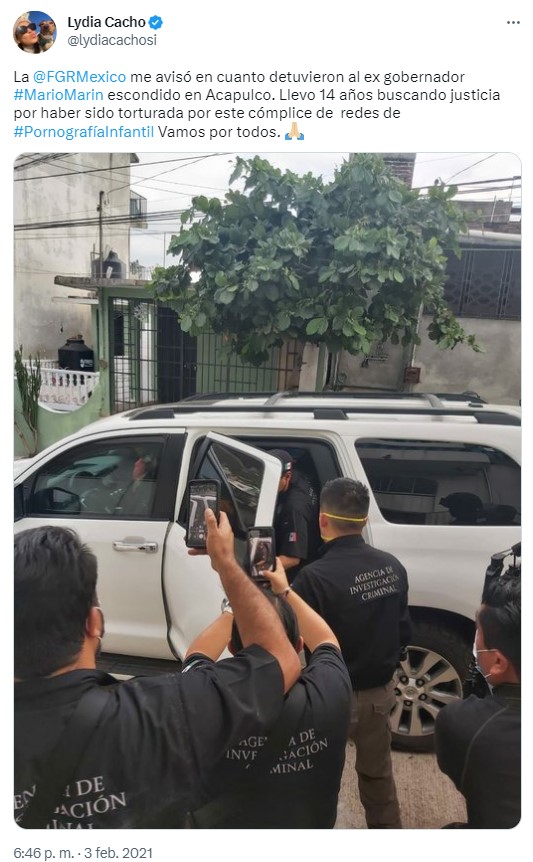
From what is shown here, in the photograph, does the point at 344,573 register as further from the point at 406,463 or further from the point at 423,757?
the point at 423,757

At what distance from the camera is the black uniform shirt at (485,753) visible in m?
1.36

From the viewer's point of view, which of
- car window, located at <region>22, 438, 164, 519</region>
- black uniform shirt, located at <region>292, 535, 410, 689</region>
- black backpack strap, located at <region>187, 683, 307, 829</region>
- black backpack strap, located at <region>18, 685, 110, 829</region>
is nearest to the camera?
black backpack strap, located at <region>18, 685, 110, 829</region>

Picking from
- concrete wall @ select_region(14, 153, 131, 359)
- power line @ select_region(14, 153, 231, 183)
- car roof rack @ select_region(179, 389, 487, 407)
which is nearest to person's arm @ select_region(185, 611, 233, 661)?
car roof rack @ select_region(179, 389, 487, 407)

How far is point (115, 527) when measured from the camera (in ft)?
5.16

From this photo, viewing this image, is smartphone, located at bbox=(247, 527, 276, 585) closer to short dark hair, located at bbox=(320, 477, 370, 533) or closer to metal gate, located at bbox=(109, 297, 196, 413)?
short dark hair, located at bbox=(320, 477, 370, 533)

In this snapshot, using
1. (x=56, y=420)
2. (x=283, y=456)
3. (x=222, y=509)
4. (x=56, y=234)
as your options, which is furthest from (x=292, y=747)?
(x=56, y=234)

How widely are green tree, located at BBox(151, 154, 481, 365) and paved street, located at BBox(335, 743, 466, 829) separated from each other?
131cm

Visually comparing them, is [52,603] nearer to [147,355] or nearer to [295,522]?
[295,522]

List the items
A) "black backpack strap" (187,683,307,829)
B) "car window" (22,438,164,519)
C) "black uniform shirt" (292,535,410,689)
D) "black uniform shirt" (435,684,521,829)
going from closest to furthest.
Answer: "black backpack strap" (187,683,307,829) → "black uniform shirt" (435,684,521,829) → "black uniform shirt" (292,535,410,689) → "car window" (22,438,164,519)

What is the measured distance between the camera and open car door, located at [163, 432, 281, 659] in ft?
4.82

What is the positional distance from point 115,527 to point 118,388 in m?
0.49

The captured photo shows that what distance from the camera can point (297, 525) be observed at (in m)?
1.48

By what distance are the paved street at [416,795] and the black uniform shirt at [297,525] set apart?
64 cm

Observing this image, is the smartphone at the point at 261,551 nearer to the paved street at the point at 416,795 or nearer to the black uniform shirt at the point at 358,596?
the black uniform shirt at the point at 358,596
